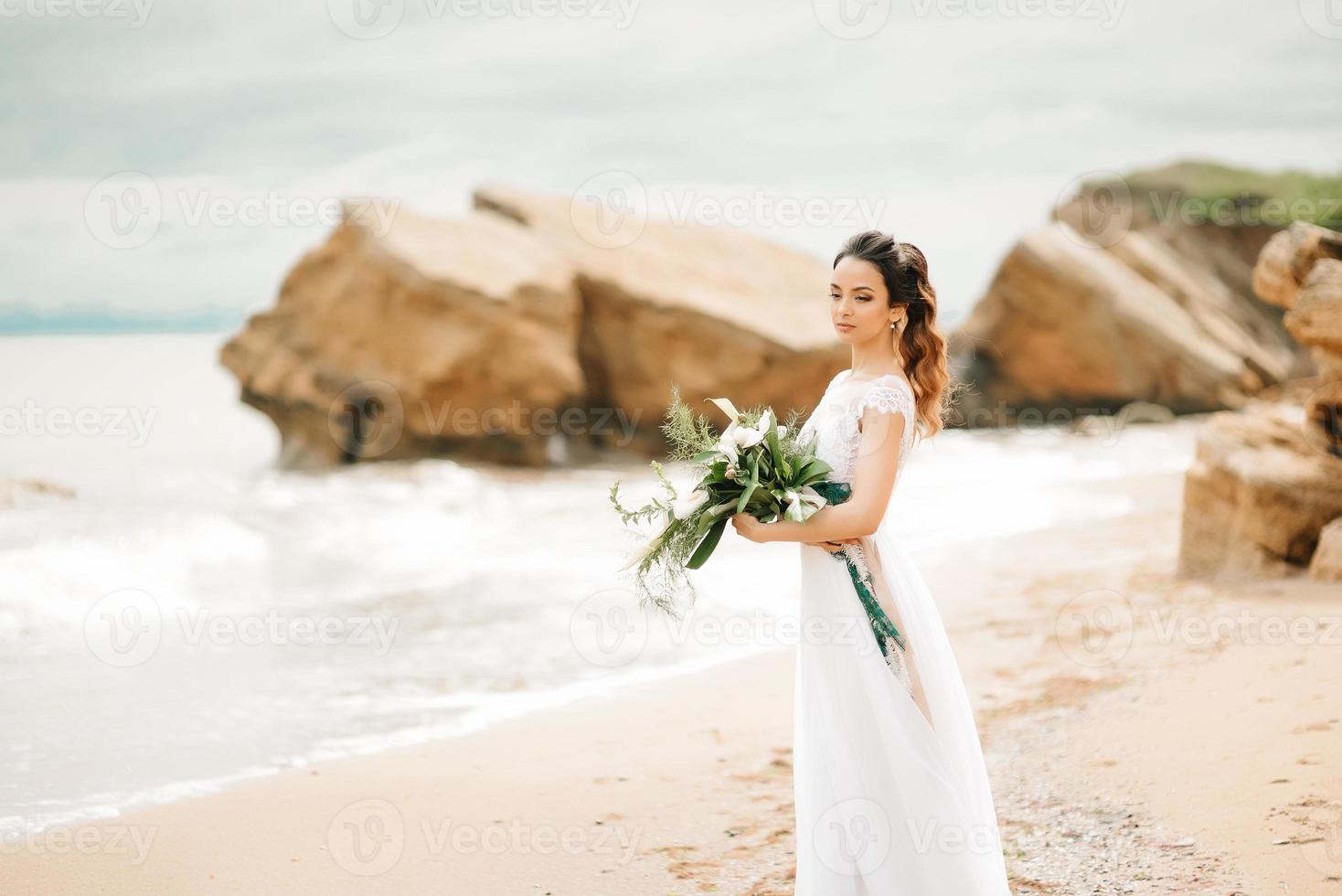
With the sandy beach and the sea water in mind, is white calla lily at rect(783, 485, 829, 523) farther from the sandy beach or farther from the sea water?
the sea water

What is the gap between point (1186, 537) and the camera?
759 cm

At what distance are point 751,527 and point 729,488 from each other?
14 cm

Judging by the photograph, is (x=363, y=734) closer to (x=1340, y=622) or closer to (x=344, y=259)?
(x=1340, y=622)

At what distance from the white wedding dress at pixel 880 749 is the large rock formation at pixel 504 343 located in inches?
481

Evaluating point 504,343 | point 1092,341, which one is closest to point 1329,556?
point 504,343

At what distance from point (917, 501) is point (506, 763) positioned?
8.92 meters

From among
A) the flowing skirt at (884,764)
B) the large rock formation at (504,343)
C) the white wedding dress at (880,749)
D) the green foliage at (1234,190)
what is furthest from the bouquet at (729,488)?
the green foliage at (1234,190)

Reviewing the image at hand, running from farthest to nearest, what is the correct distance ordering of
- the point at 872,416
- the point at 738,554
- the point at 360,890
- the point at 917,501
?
the point at 917,501 < the point at 738,554 < the point at 360,890 < the point at 872,416

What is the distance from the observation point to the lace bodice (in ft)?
10.8

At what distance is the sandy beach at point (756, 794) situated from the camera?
4008 mm

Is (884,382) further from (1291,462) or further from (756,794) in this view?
(1291,462)

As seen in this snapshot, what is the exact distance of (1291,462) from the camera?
7055mm

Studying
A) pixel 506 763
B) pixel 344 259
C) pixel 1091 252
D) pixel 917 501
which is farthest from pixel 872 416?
pixel 1091 252

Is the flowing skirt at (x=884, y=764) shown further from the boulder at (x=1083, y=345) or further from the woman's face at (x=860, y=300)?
the boulder at (x=1083, y=345)
